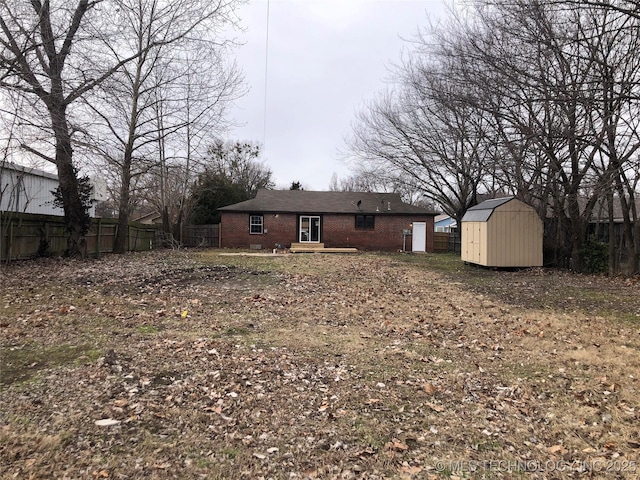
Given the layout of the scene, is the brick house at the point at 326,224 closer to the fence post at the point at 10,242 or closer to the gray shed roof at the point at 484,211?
the gray shed roof at the point at 484,211

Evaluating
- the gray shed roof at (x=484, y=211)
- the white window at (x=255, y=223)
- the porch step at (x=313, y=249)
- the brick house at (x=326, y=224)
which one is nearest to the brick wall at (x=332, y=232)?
the brick house at (x=326, y=224)

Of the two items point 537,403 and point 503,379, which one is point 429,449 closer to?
point 537,403

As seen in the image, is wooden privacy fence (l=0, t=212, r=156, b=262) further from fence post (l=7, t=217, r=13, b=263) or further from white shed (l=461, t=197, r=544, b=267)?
white shed (l=461, t=197, r=544, b=267)

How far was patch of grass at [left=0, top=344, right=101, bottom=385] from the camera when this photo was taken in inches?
163

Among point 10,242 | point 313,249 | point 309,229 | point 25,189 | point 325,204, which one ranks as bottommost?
point 313,249

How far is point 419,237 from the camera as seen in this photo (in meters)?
28.0

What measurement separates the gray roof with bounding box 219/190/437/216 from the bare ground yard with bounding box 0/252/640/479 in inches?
741

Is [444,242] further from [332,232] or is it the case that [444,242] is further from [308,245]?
[308,245]

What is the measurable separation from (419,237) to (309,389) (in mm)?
24974

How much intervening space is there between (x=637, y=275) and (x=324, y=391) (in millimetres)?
13751

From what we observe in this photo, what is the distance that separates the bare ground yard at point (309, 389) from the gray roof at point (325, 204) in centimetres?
1883

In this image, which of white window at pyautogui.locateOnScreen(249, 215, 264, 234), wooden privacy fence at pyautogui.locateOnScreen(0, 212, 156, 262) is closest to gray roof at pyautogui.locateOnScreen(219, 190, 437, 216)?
white window at pyautogui.locateOnScreen(249, 215, 264, 234)

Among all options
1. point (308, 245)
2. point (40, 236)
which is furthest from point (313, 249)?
point (40, 236)

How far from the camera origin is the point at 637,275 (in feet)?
43.2
